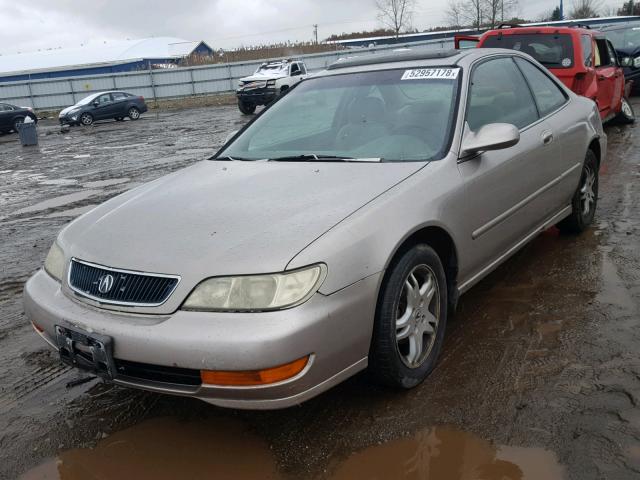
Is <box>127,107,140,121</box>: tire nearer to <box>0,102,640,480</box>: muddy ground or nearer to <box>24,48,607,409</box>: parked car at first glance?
<box>0,102,640,480</box>: muddy ground

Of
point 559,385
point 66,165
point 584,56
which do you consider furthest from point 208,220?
point 66,165

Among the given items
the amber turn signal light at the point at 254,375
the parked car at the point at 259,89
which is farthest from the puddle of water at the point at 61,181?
the parked car at the point at 259,89

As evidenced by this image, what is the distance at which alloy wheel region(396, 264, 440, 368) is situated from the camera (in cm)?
291

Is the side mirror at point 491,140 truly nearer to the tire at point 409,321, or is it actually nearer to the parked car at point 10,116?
the tire at point 409,321

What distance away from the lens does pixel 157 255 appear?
8.55ft

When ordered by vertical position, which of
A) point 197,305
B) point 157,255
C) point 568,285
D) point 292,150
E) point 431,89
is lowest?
point 568,285

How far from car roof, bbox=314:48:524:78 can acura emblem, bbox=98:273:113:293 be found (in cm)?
227

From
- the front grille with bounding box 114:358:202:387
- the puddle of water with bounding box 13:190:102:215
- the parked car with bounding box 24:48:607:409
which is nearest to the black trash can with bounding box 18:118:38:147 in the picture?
the puddle of water with bounding box 13:190:102:215

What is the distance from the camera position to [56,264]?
3064 mm

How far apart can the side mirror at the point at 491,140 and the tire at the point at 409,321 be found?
0.69 m

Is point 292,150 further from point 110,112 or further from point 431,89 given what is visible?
point 110,112

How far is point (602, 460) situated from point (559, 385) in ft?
1.90

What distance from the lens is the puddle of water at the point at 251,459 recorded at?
2.44 m

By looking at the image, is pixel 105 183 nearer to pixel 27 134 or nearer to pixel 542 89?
pixel 542 89
